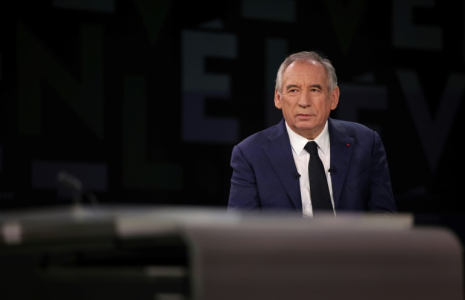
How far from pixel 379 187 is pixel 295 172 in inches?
11.0

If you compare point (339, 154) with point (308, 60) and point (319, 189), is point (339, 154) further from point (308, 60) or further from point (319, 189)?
point (308, 60)

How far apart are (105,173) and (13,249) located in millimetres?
2750

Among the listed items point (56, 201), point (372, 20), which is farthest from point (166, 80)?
point (372, 20)


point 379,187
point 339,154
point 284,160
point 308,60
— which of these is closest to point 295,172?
point 284,160

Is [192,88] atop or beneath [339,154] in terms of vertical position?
atop

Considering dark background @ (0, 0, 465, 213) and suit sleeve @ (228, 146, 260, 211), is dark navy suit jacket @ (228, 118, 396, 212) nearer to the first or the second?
suit sleeve @ (228, 146, 260, 211)

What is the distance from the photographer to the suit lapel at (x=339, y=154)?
211cm

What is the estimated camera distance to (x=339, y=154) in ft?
7.14

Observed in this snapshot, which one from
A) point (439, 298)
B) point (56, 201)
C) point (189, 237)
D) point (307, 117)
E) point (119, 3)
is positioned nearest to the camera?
point (189, 237)

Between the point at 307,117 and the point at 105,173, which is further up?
the point at 307,117

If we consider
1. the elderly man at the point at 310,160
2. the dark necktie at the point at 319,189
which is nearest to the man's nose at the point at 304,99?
the elderly man at the point at 310,160

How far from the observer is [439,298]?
2.79 feet

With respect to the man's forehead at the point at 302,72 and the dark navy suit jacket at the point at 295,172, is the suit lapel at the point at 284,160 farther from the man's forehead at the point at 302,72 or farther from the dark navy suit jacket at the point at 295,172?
the man's forehead at the point at 302,72

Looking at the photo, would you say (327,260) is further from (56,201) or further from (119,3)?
(119,3)
